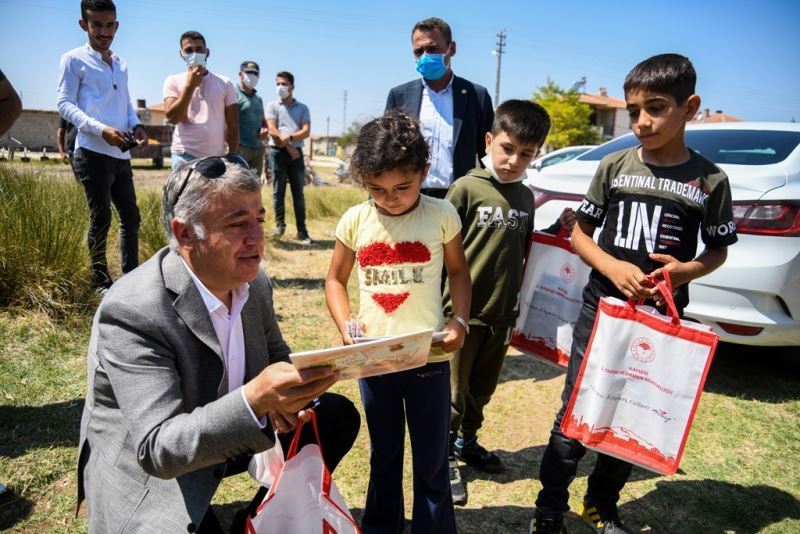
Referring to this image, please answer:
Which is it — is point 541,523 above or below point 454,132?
below

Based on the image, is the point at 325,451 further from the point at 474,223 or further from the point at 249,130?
the point at 249,130

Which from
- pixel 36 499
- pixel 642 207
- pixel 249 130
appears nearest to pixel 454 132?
pixel 642 207

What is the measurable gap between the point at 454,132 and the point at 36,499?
2869 mm

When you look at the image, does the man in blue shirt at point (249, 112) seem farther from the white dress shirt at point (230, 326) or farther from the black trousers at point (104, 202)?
the white dress shirt at point (230, 326)

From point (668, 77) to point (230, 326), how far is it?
1758mm

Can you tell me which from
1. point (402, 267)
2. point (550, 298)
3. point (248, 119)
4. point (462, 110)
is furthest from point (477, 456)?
point (248, 119)

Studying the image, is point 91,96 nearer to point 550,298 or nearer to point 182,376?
point 182,376

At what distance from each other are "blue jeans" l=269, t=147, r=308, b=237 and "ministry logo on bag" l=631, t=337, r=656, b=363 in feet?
20.0

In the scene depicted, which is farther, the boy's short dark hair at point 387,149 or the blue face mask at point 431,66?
the blue face mask at point 431,66

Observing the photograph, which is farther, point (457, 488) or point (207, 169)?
point (457, 488)

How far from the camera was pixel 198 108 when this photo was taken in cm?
472

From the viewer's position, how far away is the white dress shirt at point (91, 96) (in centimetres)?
404

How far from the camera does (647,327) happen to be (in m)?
1.95

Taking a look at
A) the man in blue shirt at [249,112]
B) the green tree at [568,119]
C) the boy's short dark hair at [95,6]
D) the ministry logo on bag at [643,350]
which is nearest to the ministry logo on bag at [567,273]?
the ministry logo on bag at [643,350]
